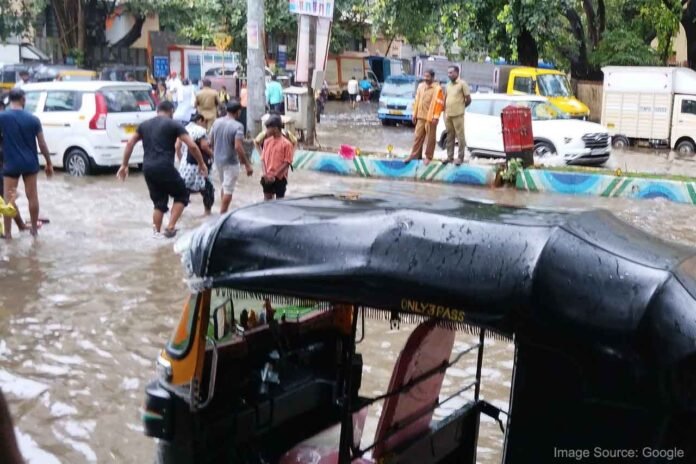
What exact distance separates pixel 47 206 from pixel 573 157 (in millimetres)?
10519

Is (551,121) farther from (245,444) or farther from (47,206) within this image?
(245,444)

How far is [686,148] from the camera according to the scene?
2231 cm

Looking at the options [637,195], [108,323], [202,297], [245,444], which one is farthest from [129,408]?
[637,195]

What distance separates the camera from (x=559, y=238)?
114 inches

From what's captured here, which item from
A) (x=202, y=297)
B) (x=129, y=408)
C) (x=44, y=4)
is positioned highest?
(x=44, y=4)

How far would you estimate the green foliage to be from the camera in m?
27.8

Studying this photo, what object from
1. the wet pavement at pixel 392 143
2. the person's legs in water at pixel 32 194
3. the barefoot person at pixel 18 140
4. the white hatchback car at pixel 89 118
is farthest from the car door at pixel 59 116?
the wet pavement at pixel 392 143

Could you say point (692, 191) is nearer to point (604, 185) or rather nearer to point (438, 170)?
point (604, 185)

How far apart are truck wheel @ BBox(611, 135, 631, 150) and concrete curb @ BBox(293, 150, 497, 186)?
9.63 m

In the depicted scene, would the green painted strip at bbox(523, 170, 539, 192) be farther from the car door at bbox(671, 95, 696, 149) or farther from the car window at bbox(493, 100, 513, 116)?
the car door at bbox(671, 95, 696, 149)

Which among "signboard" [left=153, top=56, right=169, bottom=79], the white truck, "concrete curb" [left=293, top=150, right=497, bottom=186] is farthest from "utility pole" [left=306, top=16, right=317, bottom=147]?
"signboard" [left=153, top=56, right=169, bottom=79]

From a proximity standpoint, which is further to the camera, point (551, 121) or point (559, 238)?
point (551, 121)

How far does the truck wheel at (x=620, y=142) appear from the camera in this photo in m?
23.9

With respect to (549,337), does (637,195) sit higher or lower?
lower
